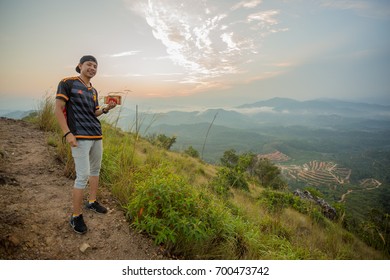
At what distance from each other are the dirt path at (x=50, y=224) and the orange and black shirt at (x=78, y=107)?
1.04 meters

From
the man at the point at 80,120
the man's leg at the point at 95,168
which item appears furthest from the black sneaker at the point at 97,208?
the man at the point at 80,120

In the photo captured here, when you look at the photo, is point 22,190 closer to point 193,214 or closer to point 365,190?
point 193,214

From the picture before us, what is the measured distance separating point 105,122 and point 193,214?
11.1 ft

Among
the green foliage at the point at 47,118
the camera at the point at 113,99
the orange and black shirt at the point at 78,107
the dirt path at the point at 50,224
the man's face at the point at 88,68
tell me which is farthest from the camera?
the green foliage at the point at 47,118

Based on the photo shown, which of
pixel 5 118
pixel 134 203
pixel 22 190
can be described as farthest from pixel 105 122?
pixel 5 118

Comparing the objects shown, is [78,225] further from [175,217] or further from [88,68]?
[88,68]

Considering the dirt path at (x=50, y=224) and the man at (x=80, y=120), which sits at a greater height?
the man at (x=80, y=120)

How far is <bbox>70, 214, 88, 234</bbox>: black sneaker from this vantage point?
7.22ft

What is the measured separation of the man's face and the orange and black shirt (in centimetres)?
11

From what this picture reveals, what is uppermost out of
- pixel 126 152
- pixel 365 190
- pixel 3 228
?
pixel 126 152

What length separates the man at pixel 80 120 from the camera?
81.7 inches

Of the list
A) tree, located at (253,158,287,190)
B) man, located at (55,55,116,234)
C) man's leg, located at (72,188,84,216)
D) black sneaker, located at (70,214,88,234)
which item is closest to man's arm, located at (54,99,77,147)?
man, located at (55,55,116,234)

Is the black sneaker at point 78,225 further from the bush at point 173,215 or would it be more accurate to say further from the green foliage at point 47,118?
the green foliage at point 47,118

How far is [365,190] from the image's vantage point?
4566 cm
